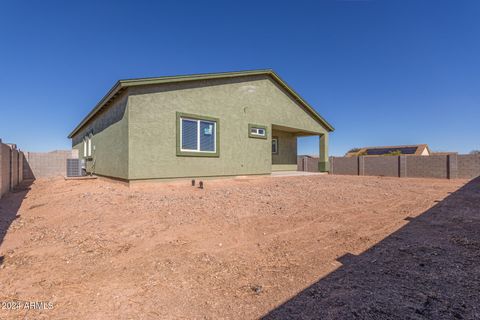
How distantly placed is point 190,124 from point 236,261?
736cm

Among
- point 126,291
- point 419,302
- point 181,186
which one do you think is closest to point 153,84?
point 181,186

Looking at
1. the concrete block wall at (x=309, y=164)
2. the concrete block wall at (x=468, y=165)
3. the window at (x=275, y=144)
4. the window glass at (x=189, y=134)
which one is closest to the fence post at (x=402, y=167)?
→ the concrete block wall at (x=468, y=165)

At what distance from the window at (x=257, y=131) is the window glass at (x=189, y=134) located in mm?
3143

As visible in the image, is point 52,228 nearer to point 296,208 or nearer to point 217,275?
point 217,275

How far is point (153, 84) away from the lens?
8.70 metres

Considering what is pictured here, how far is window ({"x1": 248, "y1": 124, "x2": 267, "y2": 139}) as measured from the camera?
11807 millimetres

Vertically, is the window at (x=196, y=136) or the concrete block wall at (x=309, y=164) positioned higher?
the window at (x=196, y=136)

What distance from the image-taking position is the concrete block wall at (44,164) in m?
14.4

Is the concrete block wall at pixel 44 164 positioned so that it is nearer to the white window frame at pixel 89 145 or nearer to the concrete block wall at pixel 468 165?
the white window frame at pixel 89 145

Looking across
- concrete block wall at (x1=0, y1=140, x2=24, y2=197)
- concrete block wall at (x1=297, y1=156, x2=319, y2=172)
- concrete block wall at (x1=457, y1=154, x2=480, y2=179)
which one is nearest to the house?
concrete block wall at (x1=0, y1=140, x2=24, y2=197)

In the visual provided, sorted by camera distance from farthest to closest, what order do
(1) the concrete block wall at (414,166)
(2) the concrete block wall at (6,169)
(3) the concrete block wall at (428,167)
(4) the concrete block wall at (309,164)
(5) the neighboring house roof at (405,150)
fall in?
(5) the neighboring house roof at (405,150)
(4) the concrete block wall at (309,164)
(3) the concrete block wall at (428,167)
(1) the concrete block wall at (414,166)
(2) the concrete block wall at (6,169)

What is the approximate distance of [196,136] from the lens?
388 inches

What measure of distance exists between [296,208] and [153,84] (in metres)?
6.95

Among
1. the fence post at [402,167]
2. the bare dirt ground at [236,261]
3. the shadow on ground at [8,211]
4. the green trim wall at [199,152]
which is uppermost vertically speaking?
the green trim wall at [199,152]
